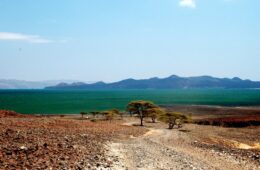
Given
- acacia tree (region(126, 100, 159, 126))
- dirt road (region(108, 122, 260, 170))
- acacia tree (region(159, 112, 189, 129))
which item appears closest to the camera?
dirt road (region(108, 122, 260, 170))

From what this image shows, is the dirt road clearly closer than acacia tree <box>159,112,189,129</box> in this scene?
Yes

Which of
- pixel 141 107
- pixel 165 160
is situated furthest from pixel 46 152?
pixel 141 107

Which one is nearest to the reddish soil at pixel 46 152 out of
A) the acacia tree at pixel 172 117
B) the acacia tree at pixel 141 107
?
the acacia tree at pixel 172 117

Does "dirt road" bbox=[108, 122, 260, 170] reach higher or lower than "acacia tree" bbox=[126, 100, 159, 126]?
lower

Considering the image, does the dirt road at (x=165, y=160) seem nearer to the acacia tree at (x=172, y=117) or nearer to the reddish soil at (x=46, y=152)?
the reddish soil at (x=46, y=152)

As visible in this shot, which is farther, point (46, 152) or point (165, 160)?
point (165, 160)

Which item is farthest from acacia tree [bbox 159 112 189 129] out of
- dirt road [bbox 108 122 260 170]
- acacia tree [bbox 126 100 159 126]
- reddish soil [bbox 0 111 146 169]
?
reddish soil [bbox 0 111 146 169]

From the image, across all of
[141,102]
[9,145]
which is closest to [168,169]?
[9,145]

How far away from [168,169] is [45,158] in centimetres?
766

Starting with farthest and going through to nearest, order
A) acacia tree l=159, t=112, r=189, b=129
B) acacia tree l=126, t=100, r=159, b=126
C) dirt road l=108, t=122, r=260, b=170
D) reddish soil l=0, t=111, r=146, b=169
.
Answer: acacia tree l=126, t=100, r=159, b=126
acacia tree l=159, t=112, r=189, b=129
dirt road l=108, t=122, r=260, b=170
reddish soil l=0, t=111, r=146, b=169

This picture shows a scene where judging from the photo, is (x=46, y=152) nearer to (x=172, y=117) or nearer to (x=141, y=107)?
(x=172, y=117)

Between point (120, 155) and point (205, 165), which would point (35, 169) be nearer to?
point (120, 155)

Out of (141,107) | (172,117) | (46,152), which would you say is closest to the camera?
(46,152)

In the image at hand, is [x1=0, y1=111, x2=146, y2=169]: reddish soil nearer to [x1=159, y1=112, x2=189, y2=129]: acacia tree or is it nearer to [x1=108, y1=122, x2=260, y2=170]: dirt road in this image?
[x1=108, y1=122, x2=260, y2=170]: dirt road
